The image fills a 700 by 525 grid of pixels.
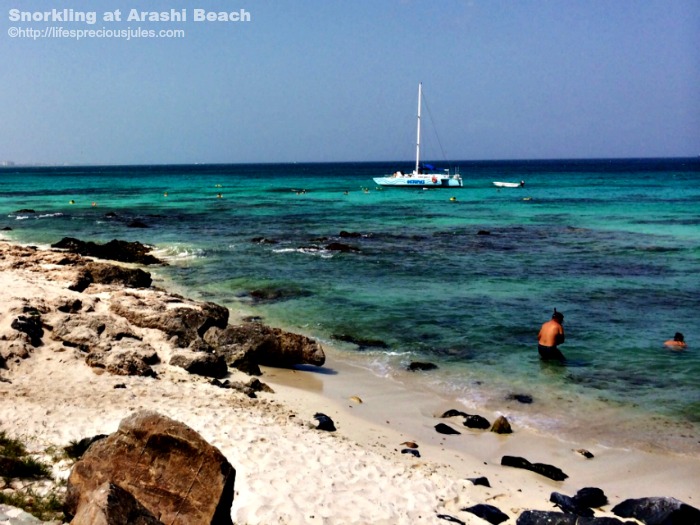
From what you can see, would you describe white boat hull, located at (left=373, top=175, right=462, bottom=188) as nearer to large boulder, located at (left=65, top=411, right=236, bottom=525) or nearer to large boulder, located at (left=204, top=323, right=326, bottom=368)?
large boulder, located at (left=204, top=323, right=326, bottom=368)

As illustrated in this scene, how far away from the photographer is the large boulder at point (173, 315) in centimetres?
1262

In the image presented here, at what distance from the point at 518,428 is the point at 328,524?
4.71m

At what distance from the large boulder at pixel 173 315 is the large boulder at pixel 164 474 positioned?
6.55 meters

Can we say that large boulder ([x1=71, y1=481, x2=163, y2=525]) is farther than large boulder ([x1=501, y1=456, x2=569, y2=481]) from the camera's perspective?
No

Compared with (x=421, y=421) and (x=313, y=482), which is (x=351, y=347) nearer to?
(x=421, y=421)

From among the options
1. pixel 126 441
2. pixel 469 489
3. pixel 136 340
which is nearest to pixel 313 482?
pixel 469 489

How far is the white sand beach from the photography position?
23.2 ft

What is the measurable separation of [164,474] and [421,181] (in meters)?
69.9

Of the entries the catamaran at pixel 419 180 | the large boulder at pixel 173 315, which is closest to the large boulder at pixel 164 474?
the large boulder at pixel 173 315

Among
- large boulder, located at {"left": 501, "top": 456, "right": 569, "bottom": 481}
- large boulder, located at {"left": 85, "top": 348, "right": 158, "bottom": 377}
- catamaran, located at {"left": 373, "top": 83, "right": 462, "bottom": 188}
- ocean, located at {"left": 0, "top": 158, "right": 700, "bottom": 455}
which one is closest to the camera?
large boulder, located at {"left": 501, "top": 456, "right": 569, "bottom": 481}

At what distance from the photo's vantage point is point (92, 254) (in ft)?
85.8

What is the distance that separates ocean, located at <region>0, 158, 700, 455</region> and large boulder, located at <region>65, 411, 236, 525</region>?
6.31 meters

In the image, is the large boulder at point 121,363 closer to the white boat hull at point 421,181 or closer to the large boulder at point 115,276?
the large boulder at point 115,276

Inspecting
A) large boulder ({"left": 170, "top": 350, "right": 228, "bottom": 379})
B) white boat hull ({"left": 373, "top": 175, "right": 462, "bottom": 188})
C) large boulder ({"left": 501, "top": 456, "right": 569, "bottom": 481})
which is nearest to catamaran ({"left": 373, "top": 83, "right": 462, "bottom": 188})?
white boat hull ({"left": 373, "top": 175, "right": 462, "bottom": 188})
